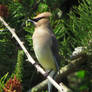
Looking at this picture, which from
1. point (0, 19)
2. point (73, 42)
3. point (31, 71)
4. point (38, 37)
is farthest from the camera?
point (38, 37)

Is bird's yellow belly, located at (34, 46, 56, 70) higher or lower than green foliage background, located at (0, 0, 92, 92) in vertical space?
lower

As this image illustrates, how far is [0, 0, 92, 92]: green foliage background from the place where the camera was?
1756mm

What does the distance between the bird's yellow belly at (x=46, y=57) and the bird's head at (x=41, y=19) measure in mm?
171

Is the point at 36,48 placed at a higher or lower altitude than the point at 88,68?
higher

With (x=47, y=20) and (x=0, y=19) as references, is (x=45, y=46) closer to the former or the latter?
(x=47, y=20)

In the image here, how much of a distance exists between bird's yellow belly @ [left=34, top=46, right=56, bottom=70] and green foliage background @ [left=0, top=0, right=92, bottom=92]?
0.23ft

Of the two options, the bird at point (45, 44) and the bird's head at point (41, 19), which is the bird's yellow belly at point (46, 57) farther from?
the bird's head at point (41, 19)

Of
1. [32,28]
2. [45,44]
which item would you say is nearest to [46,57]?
[45,44]

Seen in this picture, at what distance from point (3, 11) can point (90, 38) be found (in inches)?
20.9

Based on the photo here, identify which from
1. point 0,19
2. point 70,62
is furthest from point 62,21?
point 0,19

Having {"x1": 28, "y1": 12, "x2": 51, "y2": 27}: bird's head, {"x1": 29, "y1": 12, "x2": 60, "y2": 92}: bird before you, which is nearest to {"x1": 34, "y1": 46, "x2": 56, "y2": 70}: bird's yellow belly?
{"x1": 29, "y1": 12, "x2": 60, "y2": 92}: bird

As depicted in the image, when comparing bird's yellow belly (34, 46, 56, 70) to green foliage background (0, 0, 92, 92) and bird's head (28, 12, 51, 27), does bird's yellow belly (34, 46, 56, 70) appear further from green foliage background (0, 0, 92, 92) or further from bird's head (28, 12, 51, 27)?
bird's head (28, 12, 51, 27)

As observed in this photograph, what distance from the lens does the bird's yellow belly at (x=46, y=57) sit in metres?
2.06

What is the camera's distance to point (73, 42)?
1811mm
